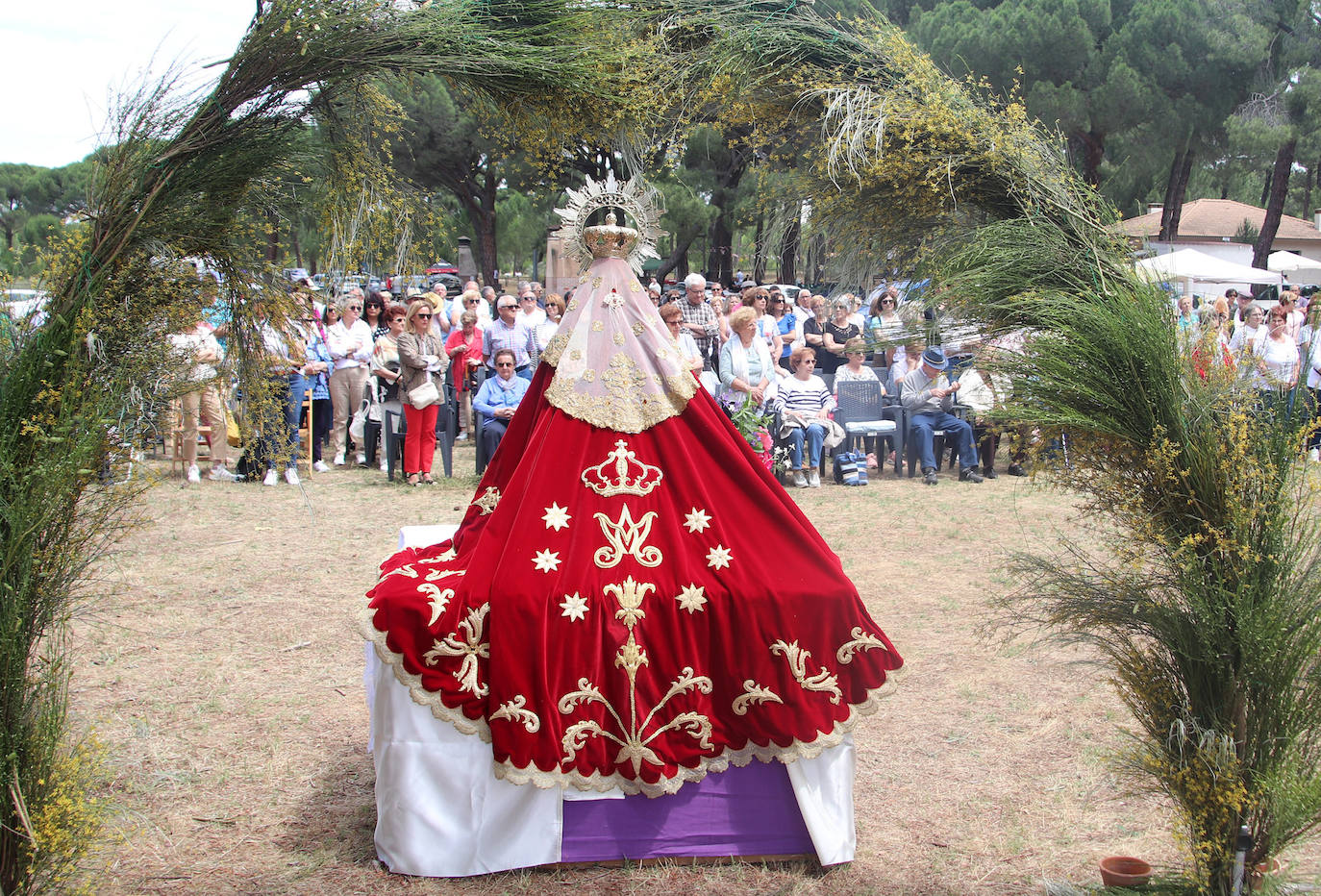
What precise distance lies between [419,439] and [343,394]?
5.08 feet

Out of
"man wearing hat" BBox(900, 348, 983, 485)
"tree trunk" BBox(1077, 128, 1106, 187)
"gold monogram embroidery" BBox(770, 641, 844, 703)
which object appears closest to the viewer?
"gold monogram embroidery" BBox(770, 641, 844, 703)

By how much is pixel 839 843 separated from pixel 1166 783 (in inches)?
42.1

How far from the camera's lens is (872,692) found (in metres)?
3.61

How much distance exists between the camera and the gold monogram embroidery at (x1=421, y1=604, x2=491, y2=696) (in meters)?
3.43

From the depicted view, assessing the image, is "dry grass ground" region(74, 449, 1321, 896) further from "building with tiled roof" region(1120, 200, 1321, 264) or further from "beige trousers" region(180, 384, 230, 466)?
"building with tiled roof" region(1120, 200, 1321, 264)

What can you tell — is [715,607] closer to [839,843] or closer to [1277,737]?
[839,843]

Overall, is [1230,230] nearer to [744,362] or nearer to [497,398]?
[744,362]

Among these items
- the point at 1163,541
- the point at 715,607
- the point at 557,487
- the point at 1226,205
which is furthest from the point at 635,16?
the point at 1226,205

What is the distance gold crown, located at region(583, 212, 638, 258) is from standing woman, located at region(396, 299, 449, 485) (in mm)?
5909

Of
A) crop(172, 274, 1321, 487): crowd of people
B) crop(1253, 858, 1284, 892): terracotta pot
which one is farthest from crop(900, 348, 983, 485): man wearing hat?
crop(1253, 858, 1284, 892): terracotta pot

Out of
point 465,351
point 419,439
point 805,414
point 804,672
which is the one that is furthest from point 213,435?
point 804,672

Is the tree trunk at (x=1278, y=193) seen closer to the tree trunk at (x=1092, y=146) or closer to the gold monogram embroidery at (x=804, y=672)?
the tree trunk at (x=1092, y=146)

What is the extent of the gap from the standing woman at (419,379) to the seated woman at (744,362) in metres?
2.67

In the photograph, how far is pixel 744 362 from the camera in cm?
978
